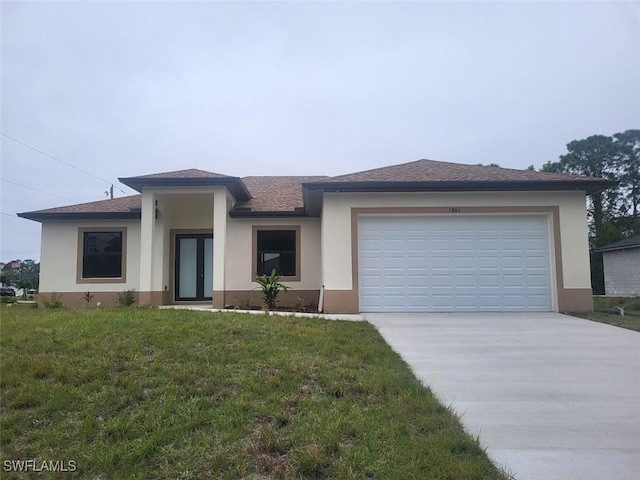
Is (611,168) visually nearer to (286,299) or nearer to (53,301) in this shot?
(286,299)

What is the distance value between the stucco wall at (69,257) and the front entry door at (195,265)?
141cm

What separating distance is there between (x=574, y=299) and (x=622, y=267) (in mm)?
15524

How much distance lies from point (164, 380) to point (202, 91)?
1380cm

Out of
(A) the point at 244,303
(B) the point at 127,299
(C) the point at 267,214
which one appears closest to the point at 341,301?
(A) the point at 244,303

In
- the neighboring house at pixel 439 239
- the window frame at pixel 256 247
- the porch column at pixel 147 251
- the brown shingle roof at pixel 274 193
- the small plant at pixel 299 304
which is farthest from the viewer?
the brown shingle roof at pixel 274 193

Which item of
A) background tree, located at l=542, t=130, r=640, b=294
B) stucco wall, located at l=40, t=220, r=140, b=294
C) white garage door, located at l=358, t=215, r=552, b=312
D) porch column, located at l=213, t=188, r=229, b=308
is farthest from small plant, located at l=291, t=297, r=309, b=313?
background tree, located at l=542, t=130, r=640, b=294

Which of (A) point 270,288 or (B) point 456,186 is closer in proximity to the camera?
(B) point 456,186

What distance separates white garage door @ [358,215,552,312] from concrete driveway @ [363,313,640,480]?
2.00 metres

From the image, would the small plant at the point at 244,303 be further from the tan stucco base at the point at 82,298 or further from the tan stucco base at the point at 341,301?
the tan stucco base at the point at 82,298

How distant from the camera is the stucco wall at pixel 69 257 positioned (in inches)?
560

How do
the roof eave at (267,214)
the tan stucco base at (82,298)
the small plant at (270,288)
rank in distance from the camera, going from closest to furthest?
the small plant at (270,288), the roof eave at (267,214), the tan stucco base at (82,298)

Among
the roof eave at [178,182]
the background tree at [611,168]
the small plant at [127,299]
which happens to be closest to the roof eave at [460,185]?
the roof eave at [178,182]

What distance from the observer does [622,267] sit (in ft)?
76.3

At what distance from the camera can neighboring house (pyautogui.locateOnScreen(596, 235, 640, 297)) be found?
2203 cm
